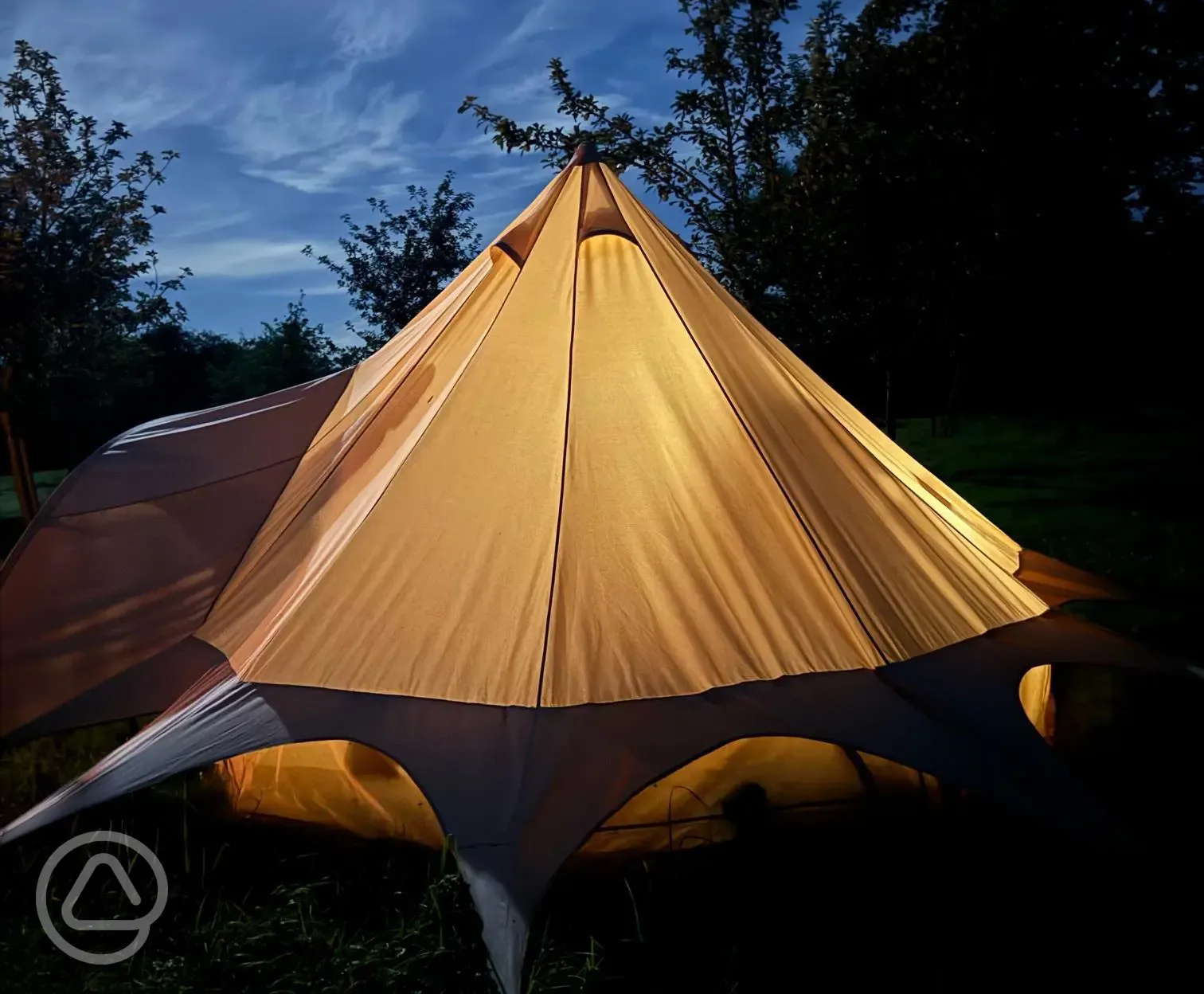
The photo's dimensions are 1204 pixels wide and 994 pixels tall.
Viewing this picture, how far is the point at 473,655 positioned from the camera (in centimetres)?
297

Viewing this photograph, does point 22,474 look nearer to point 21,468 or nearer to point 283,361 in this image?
point 21,468

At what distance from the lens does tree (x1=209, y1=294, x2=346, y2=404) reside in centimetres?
1573

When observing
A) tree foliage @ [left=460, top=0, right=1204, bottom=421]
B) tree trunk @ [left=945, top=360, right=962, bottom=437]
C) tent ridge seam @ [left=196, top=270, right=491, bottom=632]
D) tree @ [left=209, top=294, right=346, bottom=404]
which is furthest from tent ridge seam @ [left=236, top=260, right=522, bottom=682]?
tree @ [left=209, top=294, right=346, bottom=404]

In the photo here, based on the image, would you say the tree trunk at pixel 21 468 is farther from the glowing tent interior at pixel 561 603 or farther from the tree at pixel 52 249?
the glowing tent interior at pixel 561 603

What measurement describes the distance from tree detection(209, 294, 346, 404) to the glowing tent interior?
1201cm

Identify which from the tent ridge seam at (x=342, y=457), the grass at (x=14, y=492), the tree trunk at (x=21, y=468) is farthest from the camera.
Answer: the grass at (x=14, y=492)

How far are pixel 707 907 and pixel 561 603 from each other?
0.99m

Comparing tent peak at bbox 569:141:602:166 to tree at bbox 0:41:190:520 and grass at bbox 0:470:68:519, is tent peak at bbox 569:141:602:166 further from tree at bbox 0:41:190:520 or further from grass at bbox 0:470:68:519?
grass at bbox 0:470:68:519

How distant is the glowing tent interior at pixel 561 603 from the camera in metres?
2.68

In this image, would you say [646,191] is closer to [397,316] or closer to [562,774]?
[562,774]

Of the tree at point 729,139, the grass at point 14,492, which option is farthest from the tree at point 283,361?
the tree at point 729,139

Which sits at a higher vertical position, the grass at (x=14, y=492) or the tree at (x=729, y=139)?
the tree at (x=729, y=139)

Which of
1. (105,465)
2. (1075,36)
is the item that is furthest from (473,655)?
(1075,36)

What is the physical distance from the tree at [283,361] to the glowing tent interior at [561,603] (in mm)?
12006
